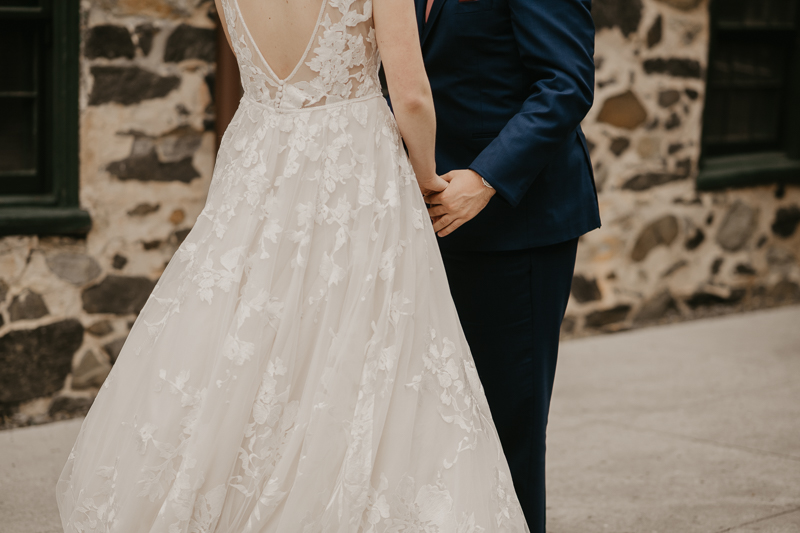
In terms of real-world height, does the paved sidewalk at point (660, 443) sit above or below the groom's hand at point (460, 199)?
below

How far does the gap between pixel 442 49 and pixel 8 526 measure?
2.11 m

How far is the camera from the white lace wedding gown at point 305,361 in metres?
1.90

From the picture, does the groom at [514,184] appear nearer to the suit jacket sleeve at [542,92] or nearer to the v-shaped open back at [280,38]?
the suit jacket sleeve at [542,92]

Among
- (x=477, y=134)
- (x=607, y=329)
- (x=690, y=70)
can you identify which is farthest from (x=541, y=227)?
(x=690, y=70)

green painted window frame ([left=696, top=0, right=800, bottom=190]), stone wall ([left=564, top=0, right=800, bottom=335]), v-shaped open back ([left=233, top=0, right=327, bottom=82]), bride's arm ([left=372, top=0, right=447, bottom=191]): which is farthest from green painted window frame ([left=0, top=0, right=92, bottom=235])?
green painted window frame ([left=696, top=0, right=800, bottom=190])

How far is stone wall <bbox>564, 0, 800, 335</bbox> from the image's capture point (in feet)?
18.8

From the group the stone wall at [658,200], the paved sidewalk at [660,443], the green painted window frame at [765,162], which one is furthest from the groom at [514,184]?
the green painted window frame at [765,162]

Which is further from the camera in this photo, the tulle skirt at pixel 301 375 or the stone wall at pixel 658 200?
the stone wall at pixel 658 200

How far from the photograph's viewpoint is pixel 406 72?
79.8 inches

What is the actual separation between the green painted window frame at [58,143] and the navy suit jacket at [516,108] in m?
2.20

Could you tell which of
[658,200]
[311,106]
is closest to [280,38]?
[311,106]

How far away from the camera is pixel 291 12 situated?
1980 millimetres

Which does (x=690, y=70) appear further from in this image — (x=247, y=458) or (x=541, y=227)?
(x=247, y=458)

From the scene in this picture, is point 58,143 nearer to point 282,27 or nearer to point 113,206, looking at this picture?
point 113,206
